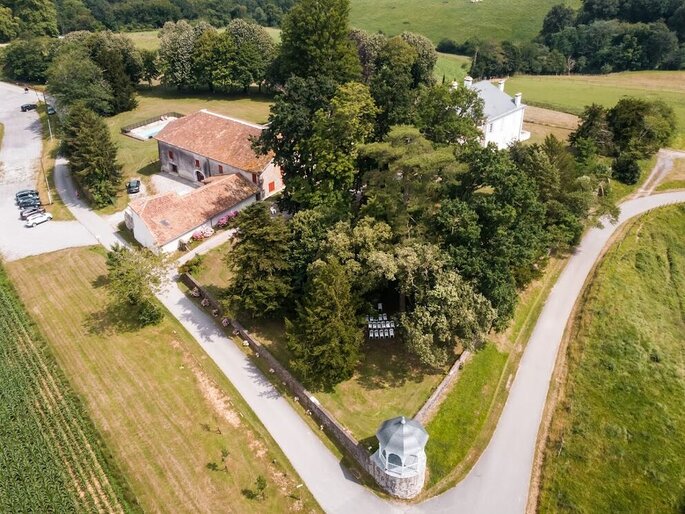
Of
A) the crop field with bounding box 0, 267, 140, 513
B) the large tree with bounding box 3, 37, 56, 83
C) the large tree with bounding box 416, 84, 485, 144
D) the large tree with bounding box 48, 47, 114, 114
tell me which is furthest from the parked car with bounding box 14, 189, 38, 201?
the large tree with bounding box 3, 37, 56, 83

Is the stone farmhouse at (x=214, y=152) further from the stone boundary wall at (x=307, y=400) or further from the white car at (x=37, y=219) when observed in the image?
the stone boundary wall at (x=307, y=400)

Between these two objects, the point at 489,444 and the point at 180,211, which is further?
the point at 180,211

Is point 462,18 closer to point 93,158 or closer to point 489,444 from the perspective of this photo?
point 93,158

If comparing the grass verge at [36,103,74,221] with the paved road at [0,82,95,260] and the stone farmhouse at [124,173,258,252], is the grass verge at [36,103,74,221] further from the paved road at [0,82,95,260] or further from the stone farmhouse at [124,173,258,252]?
the stone farmhouse at [124,173,258,252]

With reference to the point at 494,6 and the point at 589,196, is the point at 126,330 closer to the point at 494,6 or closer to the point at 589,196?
the point at 589,196

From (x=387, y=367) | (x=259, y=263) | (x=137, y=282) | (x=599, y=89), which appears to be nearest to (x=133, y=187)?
(x=137, y=282)

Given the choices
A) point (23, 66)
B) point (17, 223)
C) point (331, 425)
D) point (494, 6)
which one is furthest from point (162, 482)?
point (494, 6)

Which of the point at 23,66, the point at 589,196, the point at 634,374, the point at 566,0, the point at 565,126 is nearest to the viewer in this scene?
the point at 634,374
